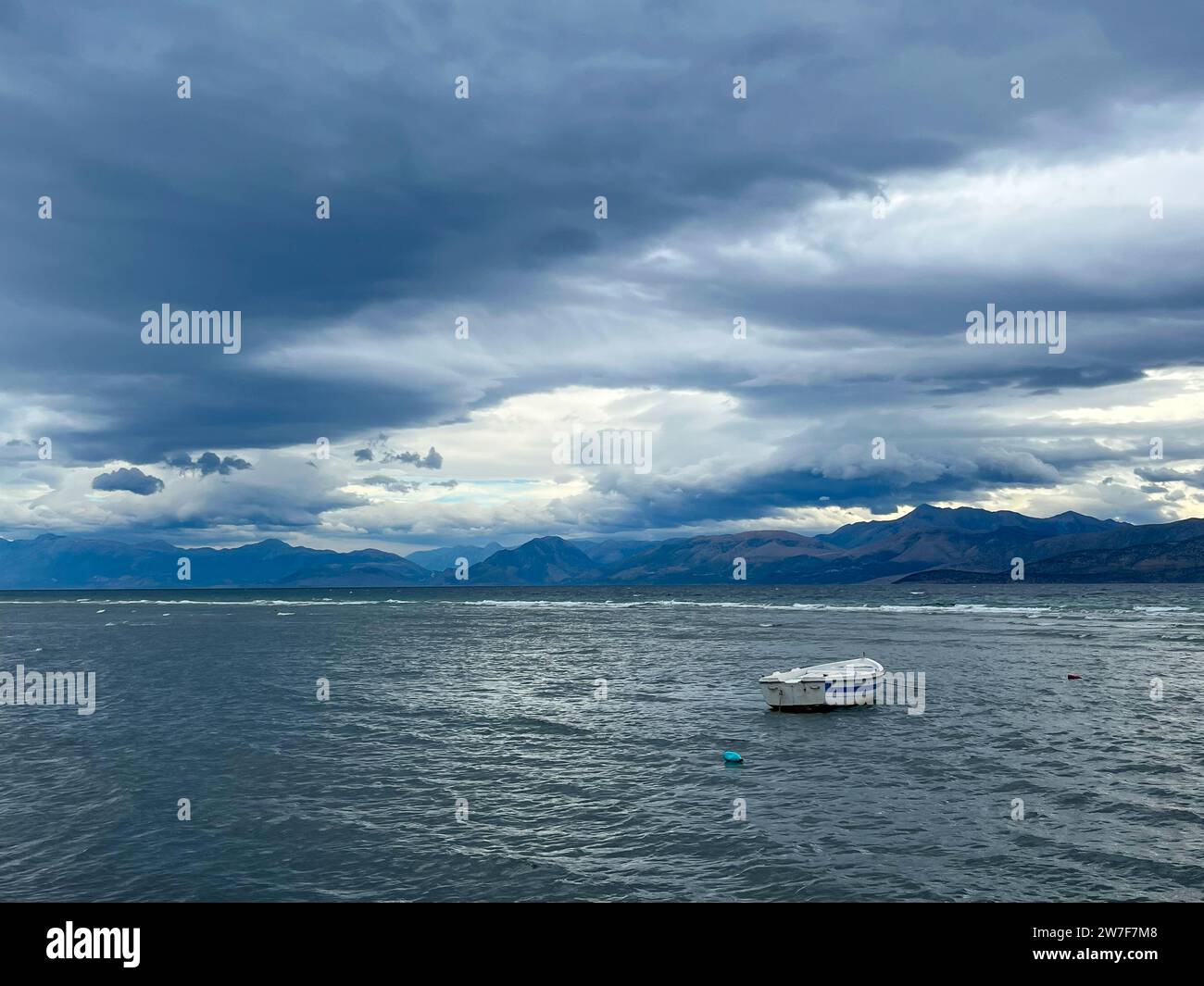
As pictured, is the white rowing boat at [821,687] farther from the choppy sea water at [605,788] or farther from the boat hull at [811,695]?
the choppy sea water at [605,788]

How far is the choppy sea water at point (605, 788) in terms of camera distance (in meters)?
25.4

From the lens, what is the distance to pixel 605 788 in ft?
118

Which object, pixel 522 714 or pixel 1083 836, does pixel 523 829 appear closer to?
pixel 1083 836

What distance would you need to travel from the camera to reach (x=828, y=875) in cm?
2517

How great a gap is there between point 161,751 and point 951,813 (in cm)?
4003

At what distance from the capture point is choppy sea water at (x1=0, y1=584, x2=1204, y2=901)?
25438 millimetres
